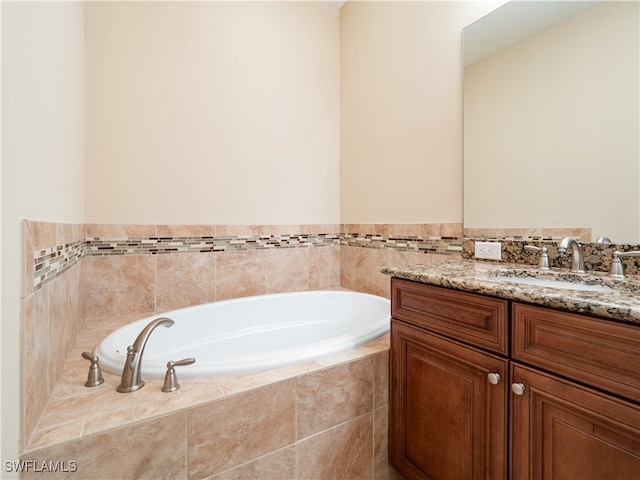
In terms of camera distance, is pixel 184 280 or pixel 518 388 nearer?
pixel 518 388

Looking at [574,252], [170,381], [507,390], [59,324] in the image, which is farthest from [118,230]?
[574,252]

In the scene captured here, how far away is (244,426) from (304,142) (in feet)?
6.40

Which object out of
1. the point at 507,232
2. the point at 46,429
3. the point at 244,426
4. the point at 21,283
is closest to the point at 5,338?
the point at 21,283

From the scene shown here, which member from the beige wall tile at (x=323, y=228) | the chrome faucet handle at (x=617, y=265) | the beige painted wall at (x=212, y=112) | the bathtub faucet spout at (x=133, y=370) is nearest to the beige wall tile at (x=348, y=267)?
the beige wall tile at (x=323, y=228)

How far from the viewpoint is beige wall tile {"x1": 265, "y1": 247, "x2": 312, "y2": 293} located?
2.19m

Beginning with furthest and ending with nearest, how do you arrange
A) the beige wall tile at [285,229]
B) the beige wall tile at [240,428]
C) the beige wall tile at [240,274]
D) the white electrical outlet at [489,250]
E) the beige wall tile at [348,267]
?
1. the beige wall tile at [348,267]
2. the beige wall tile at [285,229]
3. the beige wall tile at [240,274]
4. the white electrical outlet at [489,250]
5. the beige wall tile at [240,428]

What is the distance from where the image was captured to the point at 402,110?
6.40 feet

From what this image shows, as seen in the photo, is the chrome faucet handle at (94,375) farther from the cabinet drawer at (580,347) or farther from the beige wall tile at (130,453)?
the cabinet drawer at (580,347)

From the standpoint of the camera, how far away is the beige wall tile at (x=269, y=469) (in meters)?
0.93

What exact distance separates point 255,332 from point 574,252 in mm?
1692

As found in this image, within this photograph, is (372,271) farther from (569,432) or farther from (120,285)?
(120,285)

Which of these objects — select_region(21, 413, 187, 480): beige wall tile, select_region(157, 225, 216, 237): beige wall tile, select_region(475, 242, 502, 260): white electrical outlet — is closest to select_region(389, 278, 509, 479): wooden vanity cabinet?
select_region(475, 242, 502, 260): white electrical outlet

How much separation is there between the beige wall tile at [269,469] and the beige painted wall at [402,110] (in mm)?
1391

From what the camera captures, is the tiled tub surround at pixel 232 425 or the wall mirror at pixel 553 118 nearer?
the tiled tub surround at pixel 232 425
